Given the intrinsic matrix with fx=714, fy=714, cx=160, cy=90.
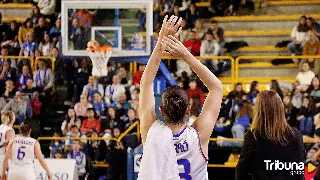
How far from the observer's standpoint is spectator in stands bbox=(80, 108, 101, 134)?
14.9 m

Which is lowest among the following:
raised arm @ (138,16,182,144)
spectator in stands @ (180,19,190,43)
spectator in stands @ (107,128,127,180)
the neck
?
spectator in stands @ (107,128,127,180)

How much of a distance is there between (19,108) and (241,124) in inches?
A: 198

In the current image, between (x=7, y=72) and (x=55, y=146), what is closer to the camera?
(x=55, y=146)

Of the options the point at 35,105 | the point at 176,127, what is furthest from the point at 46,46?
the point at 176,127

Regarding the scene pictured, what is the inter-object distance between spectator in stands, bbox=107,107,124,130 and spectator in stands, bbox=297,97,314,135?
364 centimetres

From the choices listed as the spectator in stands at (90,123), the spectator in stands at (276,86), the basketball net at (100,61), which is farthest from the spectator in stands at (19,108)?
the spectator in stands at (276,86)

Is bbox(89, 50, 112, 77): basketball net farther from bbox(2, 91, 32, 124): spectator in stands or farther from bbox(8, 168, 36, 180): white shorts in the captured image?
bbox(8, 168, 36, 180): white shorts

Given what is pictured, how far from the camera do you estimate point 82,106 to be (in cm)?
1532

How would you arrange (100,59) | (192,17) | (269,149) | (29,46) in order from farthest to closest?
(192,17), (29,46), (100,59), (269,149)

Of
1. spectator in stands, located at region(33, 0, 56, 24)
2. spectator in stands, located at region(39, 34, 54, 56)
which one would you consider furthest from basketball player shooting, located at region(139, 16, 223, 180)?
spectator in stands, located at region(33, 0, 56, 24)

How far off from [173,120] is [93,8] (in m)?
10.9

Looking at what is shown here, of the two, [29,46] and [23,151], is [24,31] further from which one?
[23,151]

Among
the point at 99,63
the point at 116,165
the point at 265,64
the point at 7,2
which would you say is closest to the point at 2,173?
the point at 116,165

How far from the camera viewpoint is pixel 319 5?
1784 centimetres
